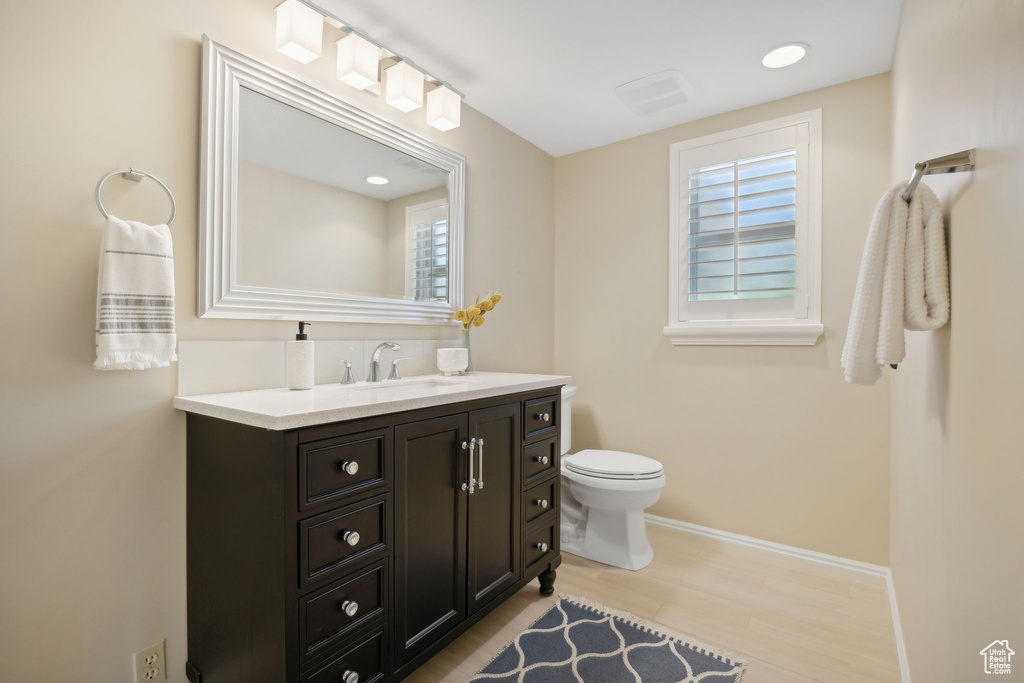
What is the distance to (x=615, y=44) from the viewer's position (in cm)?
202

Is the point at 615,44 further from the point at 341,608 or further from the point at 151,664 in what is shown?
the point at 151,664

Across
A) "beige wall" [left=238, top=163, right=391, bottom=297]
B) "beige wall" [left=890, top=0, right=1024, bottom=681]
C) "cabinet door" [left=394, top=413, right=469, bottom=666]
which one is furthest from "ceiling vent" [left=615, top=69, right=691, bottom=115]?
Answer: "cabinet door" [left=394, top=413, right=469, bottom=666]

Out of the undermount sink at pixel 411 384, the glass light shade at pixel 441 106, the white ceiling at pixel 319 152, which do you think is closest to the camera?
the white ceiling at pixel 319 152

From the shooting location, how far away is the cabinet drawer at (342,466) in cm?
116

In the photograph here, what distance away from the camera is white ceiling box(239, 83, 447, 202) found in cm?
161

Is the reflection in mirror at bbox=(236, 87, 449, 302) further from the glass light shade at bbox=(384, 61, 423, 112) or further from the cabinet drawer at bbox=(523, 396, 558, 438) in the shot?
the cabinet drawer at bbox=(523, 396, 558, 438)

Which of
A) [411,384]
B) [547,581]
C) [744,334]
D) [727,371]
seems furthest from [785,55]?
[547,581]

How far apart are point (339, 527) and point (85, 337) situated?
827 mm

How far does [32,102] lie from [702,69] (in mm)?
2351

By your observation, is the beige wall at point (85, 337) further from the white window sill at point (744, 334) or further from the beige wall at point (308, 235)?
the white window sill at point (744, 334)

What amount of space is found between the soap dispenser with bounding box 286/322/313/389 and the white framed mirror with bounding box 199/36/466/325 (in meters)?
0.16

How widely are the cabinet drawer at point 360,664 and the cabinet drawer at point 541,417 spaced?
2.81 feet

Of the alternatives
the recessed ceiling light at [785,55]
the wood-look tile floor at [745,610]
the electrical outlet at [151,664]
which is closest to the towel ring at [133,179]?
the electrical outlet at [151,664]

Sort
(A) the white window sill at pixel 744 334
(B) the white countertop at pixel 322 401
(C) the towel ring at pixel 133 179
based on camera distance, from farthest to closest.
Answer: (A) the white window sill at pixel 744 334 < (C) the towel ring at pixel 133 179 < (B) the white countertop at pixel 322 401
